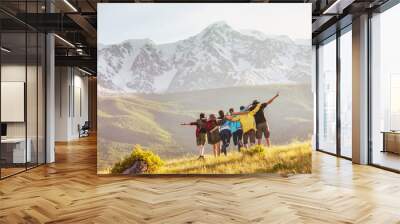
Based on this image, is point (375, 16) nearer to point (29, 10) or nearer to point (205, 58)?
point (205, 58)

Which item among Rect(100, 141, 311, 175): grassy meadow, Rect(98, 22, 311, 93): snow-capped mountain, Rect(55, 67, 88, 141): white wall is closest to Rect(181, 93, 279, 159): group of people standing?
Rect(100, 141, 311, 175): grassy meadow

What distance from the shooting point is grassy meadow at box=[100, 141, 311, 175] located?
643 cm

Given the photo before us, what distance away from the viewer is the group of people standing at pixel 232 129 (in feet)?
21.3

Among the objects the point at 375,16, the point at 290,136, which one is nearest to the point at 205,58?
A: the point at 290,136

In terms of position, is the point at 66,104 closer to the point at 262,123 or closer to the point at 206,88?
the point at 206,88

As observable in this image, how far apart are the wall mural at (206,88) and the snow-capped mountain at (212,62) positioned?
0.02m

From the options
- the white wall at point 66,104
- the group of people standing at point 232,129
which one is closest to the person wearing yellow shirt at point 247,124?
the group of people standing at point 232,129

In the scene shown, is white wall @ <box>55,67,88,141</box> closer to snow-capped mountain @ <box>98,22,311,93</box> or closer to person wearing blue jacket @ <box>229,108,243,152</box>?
snow-capped mountain @ <box>98,22,311,93</box>

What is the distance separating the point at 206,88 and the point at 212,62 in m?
0.45

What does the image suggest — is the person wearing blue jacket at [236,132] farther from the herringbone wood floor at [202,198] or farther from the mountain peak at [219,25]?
the mountain peak at [219,25]

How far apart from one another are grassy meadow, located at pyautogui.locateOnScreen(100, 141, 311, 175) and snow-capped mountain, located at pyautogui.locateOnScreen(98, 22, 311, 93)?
3.72ft

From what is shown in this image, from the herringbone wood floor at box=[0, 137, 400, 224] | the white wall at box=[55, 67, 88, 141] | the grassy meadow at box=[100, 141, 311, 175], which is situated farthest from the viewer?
the white wall at box=[55, 67, 88, 141]

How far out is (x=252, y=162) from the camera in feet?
21.1

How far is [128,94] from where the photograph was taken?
21.2 ft
